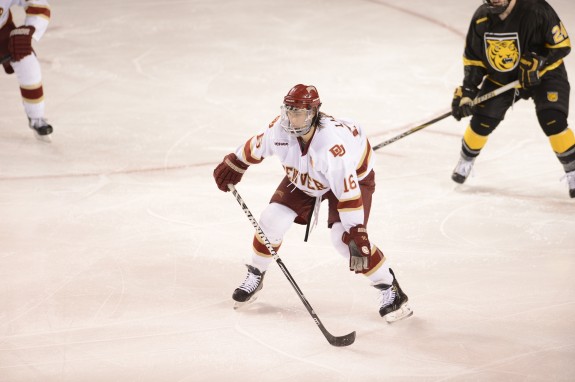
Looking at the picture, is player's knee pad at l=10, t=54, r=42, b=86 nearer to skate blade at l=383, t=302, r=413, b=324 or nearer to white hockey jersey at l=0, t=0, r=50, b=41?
white hockey jersey at l=0, t=0, r=50, b=41

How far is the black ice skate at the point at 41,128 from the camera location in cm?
520

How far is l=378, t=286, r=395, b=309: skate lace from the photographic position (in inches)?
128

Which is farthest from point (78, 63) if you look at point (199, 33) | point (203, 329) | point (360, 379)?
point (360, 379)

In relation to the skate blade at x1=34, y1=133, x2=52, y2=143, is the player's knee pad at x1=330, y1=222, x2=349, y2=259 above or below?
above

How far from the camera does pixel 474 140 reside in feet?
14.8

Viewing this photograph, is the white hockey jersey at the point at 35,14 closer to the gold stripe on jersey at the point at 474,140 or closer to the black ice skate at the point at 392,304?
the gold stripe on jersey at the point at 474,140

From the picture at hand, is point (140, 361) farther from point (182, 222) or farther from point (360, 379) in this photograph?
point (182, 222)

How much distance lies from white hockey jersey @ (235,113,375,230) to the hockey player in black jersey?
126cm

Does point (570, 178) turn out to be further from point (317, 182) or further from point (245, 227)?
point (317, 182)

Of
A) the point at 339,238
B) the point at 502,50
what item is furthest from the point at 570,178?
the point at 339,238


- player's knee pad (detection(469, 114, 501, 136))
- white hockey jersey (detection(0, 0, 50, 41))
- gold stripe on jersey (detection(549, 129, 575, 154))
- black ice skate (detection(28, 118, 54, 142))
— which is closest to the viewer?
gold stripe on jersey (detection(549, 129, 575, 154))

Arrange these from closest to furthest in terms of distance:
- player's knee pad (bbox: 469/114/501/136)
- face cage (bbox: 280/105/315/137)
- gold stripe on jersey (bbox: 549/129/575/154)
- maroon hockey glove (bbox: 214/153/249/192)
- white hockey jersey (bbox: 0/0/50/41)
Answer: face cage (bbox: 280/105/315/137), maroon hockey glove (bbox: 214/153/249/192), gold stripe on jersey (bbox: 549/129/575/154), player's knee pad (bbox: 469/114/501/136), white hockey jersey (bbox: 0/0/50/41)

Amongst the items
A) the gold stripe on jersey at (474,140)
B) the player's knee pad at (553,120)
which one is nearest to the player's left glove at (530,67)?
the player's knee pad at (553,120)

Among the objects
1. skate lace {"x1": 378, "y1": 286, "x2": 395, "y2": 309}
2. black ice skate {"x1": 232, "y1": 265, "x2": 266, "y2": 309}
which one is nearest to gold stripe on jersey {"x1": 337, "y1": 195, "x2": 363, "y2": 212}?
skate lace {"x1": 378, "y1": 286, "x2": 395, "y2": 309}
